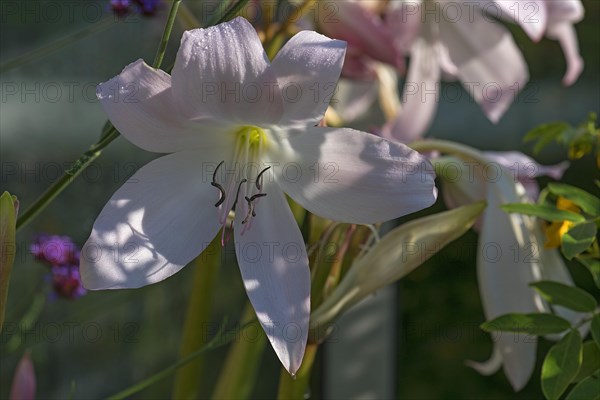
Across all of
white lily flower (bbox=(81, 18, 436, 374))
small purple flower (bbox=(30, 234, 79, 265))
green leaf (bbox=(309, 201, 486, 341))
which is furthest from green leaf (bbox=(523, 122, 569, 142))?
small purple flower (bbox=(30, 234, 79, 265))

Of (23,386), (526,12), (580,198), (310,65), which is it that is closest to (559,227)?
(580,198)

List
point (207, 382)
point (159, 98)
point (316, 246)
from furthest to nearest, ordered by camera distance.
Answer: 1. point (207, 382)
2. point (316, 246)
3. point (159, 98)

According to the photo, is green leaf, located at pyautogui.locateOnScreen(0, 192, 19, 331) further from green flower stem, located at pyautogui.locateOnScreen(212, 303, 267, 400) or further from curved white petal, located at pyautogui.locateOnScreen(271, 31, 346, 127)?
green flower stem, located at pyautogui.locateOnScreen(212, 303, 267, 400)

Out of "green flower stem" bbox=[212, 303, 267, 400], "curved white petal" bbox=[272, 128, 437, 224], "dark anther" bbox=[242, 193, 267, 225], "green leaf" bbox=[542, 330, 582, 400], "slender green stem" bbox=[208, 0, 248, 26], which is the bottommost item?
"green flower stem" bbox=[212, 303, 267, 400]

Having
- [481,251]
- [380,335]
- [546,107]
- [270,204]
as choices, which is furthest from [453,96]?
[270,204]

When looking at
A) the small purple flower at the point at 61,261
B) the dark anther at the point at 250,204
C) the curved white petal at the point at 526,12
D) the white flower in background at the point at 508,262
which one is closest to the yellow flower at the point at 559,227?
the white flower in background at the point at 508,262

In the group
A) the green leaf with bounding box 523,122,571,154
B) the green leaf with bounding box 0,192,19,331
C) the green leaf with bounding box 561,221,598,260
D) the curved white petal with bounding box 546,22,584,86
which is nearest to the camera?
the green leaf with bounding box 0,192,19,331

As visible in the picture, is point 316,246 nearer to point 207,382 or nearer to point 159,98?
point 159,98
